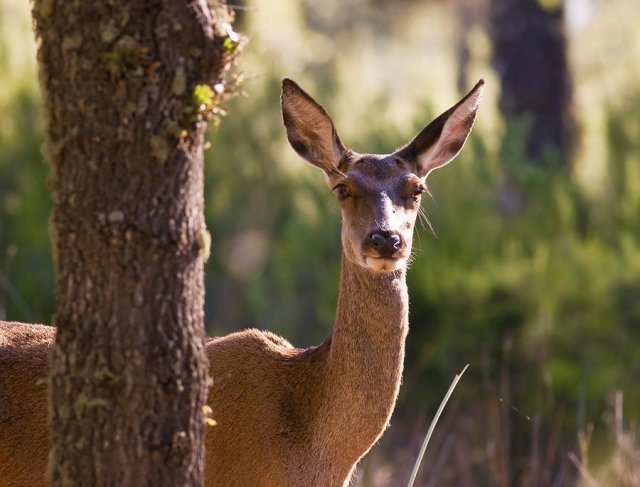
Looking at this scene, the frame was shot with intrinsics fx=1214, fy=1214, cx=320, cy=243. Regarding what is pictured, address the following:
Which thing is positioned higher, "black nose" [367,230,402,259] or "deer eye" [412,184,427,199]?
"deer eye" [412,184,427,199]

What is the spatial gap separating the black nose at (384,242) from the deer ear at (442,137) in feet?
2.48

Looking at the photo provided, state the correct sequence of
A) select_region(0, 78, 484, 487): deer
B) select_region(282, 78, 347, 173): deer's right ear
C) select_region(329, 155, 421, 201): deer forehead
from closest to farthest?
select_region(0, 78, 484, 487): deer < select_region(329, 155, 421, 201): deer forehead < select_region(282, 78, 347, 173): deer's right ear

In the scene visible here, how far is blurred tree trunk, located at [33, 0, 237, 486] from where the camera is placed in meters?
3.38

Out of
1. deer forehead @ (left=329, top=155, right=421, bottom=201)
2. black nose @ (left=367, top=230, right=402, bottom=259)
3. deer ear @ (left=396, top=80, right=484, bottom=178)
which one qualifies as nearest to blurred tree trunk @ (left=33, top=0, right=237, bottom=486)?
black nose @ (left=367, top=230, right=402, bottom=259)

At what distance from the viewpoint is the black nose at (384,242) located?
4.89m

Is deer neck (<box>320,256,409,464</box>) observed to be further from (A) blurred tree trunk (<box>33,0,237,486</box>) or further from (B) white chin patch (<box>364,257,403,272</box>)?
(A) blurred tree trunk (<box>33,0,237,486</box>)

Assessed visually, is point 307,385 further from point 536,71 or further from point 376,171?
point 536,71

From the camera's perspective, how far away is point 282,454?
4848 mm

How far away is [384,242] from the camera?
16.1 ft

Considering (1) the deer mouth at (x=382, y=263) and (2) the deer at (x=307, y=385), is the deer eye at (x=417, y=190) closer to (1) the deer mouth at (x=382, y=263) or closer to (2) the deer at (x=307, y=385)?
(2) the deer at (x=307, y=385)

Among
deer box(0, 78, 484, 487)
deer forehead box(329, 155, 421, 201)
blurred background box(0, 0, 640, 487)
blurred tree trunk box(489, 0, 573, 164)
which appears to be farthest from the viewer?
blurred tree trunk box(489, 0, 573, 164)

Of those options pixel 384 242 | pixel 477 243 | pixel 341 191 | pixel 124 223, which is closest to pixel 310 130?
pixel 341 191

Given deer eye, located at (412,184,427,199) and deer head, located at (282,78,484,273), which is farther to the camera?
deer eye, located at (412,184,427,199)

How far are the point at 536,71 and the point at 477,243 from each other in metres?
4.43
